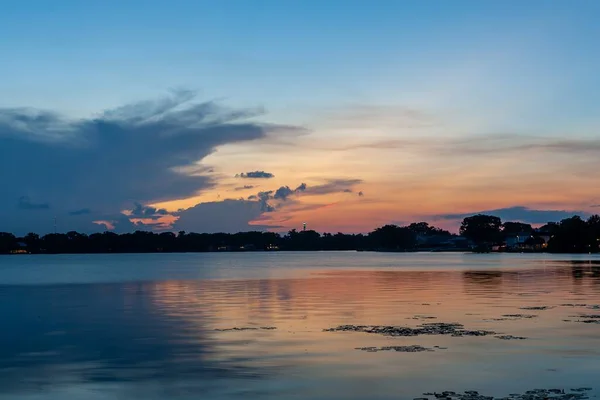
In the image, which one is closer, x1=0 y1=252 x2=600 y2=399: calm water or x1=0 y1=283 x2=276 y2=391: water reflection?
x1=0 y1=252 x2=600 y2=399: calm water

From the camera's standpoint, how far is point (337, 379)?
20.5 meters

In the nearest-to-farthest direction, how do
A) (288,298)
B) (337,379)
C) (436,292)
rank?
(337,379) → (288,298) → (436,292)

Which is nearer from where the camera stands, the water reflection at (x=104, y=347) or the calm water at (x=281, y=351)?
the calm water at (x=281, y=351)

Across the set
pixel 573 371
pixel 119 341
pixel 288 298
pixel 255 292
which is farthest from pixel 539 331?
pixel 255 292

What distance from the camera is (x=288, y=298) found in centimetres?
5122

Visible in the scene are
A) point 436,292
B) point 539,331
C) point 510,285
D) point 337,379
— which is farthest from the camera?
point 510,285

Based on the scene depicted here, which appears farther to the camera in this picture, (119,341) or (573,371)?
(119,341)

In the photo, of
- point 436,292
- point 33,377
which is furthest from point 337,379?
point 436,292

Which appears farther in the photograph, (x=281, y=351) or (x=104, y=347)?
(x=104, y=347)

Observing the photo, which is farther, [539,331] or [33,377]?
[539,331]

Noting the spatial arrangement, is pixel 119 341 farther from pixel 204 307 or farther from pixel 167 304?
pixel 167 304

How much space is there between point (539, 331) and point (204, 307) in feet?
69.1

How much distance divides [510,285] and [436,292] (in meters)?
11.6

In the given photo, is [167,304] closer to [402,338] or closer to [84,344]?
[84,344]
